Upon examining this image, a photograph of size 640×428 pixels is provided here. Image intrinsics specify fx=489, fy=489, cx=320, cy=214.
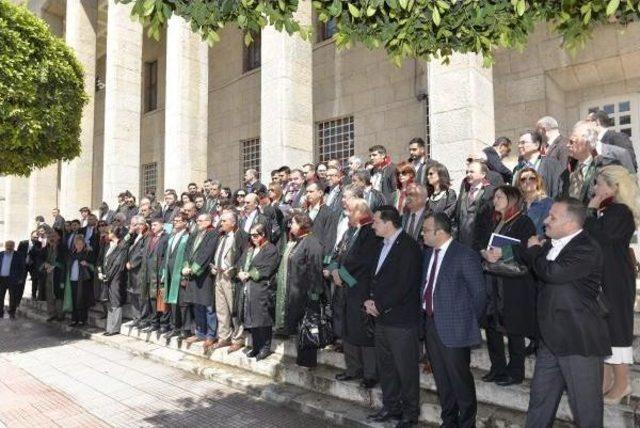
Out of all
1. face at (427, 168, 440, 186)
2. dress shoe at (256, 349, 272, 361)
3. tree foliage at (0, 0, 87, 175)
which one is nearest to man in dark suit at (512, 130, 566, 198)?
face at (427, 168, 440, 186)

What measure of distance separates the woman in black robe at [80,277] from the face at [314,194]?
6249 millimetres

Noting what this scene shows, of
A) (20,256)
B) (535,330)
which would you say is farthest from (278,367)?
(20,256)

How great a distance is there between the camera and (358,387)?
5.36 meters

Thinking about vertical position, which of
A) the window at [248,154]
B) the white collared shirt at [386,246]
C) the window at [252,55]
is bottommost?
the white collared shirt at [386,246]

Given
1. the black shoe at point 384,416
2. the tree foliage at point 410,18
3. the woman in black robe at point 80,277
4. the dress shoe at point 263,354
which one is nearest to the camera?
the tree foliage at point 410,18

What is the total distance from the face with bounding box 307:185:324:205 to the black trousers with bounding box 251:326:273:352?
188 centimetres

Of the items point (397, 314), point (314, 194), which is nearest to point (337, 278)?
point (397, 314)

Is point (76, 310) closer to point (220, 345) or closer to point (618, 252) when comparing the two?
point (220, 345)

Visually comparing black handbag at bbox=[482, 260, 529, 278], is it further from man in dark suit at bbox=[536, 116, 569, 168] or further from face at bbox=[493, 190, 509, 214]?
man in dark suit at bbox=[536, 116, 569, 168]

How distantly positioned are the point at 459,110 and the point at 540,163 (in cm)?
245

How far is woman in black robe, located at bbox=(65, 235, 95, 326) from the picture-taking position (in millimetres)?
10641

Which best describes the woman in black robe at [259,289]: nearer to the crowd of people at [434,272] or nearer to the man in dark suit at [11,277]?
the crowd of people at [434,272]

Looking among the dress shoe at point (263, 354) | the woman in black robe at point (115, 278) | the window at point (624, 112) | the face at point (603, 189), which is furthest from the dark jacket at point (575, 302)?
the woman in black robe at point (115, 278)

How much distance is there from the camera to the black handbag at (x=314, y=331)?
559cm
